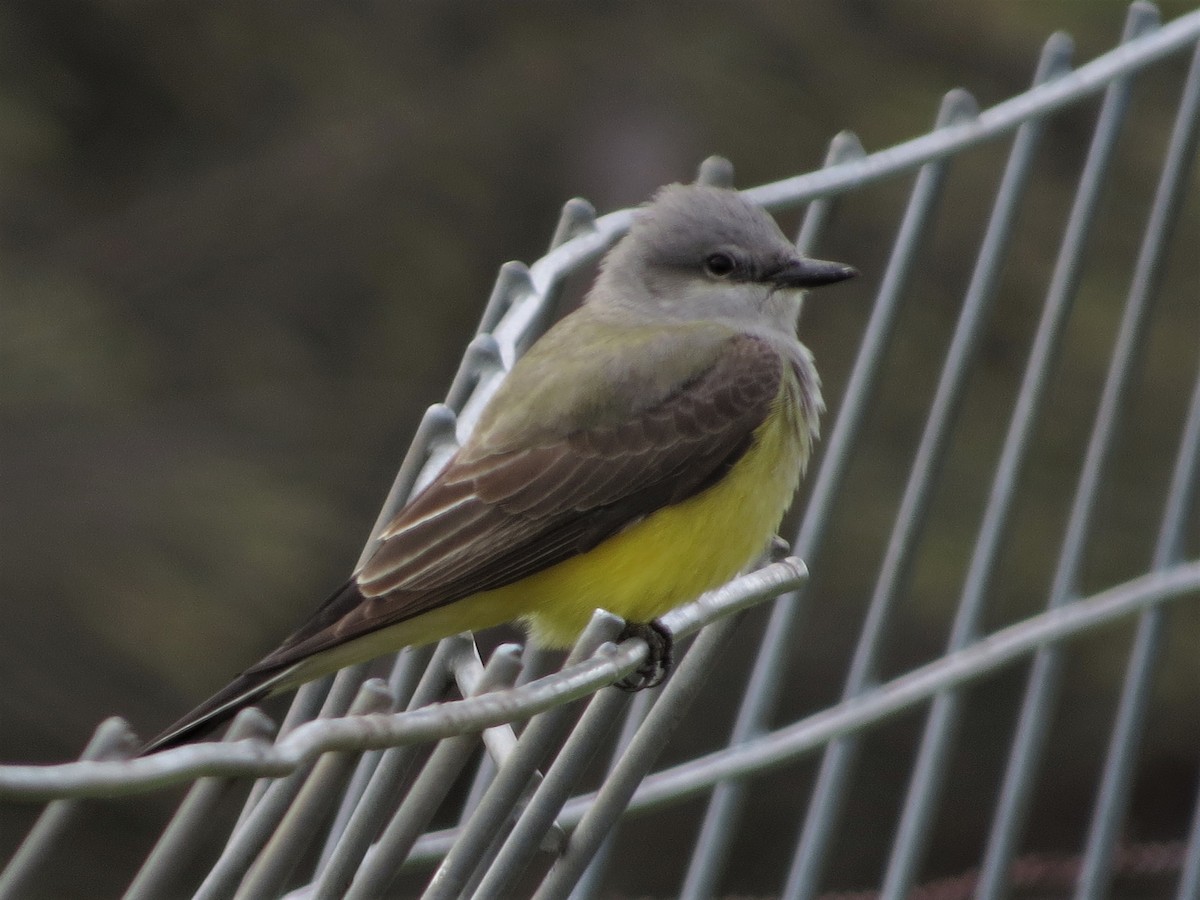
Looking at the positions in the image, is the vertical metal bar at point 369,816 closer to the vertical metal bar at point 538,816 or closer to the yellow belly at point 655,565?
the vertical metal bar at point 538,816

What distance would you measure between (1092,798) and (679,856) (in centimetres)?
144

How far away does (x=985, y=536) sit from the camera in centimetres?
282

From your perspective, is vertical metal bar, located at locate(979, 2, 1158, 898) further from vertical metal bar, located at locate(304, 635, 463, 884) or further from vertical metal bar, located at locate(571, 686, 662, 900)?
vertical metal bar, located at locate(304, 635, 463, 884)

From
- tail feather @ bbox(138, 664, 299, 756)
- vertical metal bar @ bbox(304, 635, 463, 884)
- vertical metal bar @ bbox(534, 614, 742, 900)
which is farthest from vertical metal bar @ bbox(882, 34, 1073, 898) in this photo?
vertical metal bar @ bbox(304, 635, 463, 884)

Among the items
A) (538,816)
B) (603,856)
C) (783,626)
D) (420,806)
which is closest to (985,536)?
(783,626)

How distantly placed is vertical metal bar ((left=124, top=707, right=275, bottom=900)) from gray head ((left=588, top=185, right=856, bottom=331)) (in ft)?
7.11

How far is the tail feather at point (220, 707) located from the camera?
206 cm

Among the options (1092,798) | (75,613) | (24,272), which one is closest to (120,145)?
(24,272)

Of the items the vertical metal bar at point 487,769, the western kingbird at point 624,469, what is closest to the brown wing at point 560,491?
the western kingbird at point 624,469

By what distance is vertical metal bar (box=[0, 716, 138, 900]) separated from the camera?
1.34 m

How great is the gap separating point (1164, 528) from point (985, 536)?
39cm

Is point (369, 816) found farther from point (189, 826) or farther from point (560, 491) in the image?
point (560, 491)

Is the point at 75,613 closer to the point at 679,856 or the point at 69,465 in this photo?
the point at 69,465

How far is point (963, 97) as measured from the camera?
288 cm
